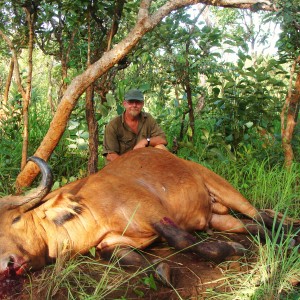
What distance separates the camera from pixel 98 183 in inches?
146

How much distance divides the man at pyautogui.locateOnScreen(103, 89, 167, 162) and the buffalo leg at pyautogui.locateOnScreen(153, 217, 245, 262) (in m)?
1.94

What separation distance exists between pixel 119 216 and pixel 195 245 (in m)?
0.67

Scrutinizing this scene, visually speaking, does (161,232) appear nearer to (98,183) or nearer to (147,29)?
(98,183)

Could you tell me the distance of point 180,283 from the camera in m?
2.99

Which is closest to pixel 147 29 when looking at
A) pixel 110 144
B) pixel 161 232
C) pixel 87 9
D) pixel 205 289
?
pixel 87 9

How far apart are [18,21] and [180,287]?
429 cm

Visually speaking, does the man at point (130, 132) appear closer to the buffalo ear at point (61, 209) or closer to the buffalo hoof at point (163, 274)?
the buffalo ear at point (61, 209)

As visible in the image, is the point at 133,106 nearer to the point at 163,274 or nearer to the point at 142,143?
the point at 142,143

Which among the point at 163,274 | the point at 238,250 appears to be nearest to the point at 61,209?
the point at 163,274

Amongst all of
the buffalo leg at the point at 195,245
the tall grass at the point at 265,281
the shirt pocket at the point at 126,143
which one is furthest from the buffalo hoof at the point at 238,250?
the shirt pocket at the point at 126,143

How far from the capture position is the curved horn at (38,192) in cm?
318

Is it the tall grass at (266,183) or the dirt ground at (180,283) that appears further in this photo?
the tall grass at (266,183)

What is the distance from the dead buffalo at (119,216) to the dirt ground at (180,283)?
0.31 feet

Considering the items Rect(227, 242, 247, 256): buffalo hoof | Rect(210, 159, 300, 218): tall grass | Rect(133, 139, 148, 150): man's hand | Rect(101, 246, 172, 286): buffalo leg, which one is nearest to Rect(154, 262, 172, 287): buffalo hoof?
Rect(101, 246, 172, 286): buffalo leg
